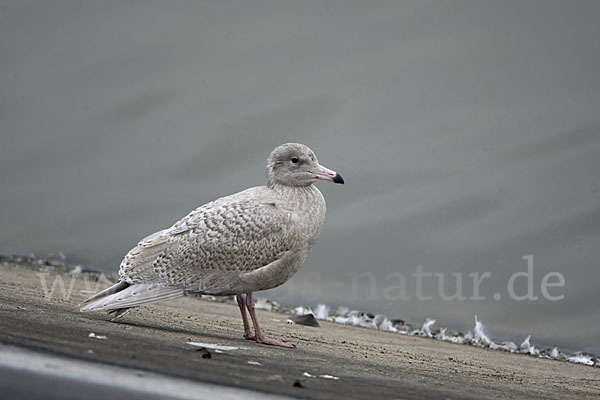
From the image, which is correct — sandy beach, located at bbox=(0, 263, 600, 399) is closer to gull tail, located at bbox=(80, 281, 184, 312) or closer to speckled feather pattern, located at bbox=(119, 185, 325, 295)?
gull tail, located at bbox=(80, 281, 184, 312)

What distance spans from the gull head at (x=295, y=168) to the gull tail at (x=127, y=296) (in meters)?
1.10

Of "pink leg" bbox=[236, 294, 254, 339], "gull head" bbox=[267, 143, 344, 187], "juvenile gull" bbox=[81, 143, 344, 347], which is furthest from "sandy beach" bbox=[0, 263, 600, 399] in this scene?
"gull head" bbox=[267, 143, 344, 187]

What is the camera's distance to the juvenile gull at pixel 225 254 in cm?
520

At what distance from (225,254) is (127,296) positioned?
2.35ft

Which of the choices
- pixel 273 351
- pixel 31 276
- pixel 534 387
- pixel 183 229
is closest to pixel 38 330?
pixel 273 351

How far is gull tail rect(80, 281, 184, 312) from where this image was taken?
4969 millimetres

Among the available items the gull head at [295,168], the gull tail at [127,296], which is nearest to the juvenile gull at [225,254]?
the gull tail at [127,296]

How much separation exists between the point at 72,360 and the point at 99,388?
14.7 inches

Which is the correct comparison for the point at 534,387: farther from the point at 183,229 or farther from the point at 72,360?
the point at 72,360

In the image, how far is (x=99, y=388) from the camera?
2539 mm

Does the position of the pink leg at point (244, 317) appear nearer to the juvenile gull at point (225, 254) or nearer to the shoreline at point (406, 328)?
the juvenile gull at point (225, 254)

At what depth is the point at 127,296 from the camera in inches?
201

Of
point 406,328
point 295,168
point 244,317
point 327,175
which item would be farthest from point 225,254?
point 406,328

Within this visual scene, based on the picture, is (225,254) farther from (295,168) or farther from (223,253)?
(295,168)
